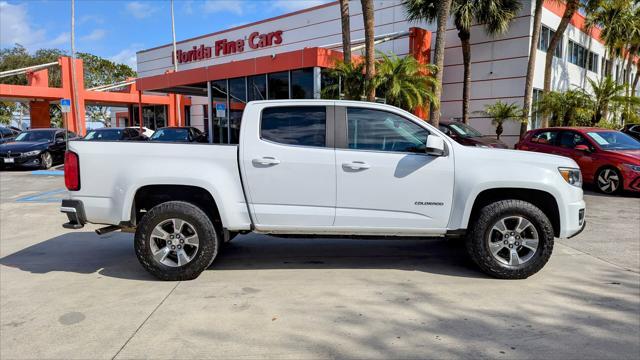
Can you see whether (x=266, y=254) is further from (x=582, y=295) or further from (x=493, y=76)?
(x=493, y=76)

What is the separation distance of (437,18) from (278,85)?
680cm

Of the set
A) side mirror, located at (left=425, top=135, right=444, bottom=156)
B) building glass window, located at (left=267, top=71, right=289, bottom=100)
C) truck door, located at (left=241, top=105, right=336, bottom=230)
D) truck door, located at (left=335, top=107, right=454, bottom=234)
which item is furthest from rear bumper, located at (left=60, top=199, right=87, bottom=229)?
building glass window, located at (left=267, top=71, right=289, bottom=100)

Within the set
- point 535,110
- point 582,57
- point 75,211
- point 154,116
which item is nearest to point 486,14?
point 535,110

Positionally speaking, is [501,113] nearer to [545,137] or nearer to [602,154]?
[545,137]

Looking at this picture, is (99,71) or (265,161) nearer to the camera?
(265,161)

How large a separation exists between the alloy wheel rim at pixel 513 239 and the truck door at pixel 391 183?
1.79 feet

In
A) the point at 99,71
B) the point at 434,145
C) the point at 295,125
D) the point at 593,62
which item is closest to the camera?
the point at 434,145

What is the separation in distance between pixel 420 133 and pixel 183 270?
2.86 m

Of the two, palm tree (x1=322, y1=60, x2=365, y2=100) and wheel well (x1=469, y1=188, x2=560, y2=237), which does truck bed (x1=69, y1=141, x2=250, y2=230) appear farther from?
palm tree (x1=322, y1=60, x2=365, y2=100)

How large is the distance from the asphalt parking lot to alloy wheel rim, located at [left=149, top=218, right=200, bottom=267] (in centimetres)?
27

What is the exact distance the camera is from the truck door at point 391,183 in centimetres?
457

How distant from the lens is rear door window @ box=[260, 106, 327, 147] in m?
4.72

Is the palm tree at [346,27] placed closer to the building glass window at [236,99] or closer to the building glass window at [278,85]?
the building glass window at [278,85]

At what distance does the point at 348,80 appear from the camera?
1455 cm
